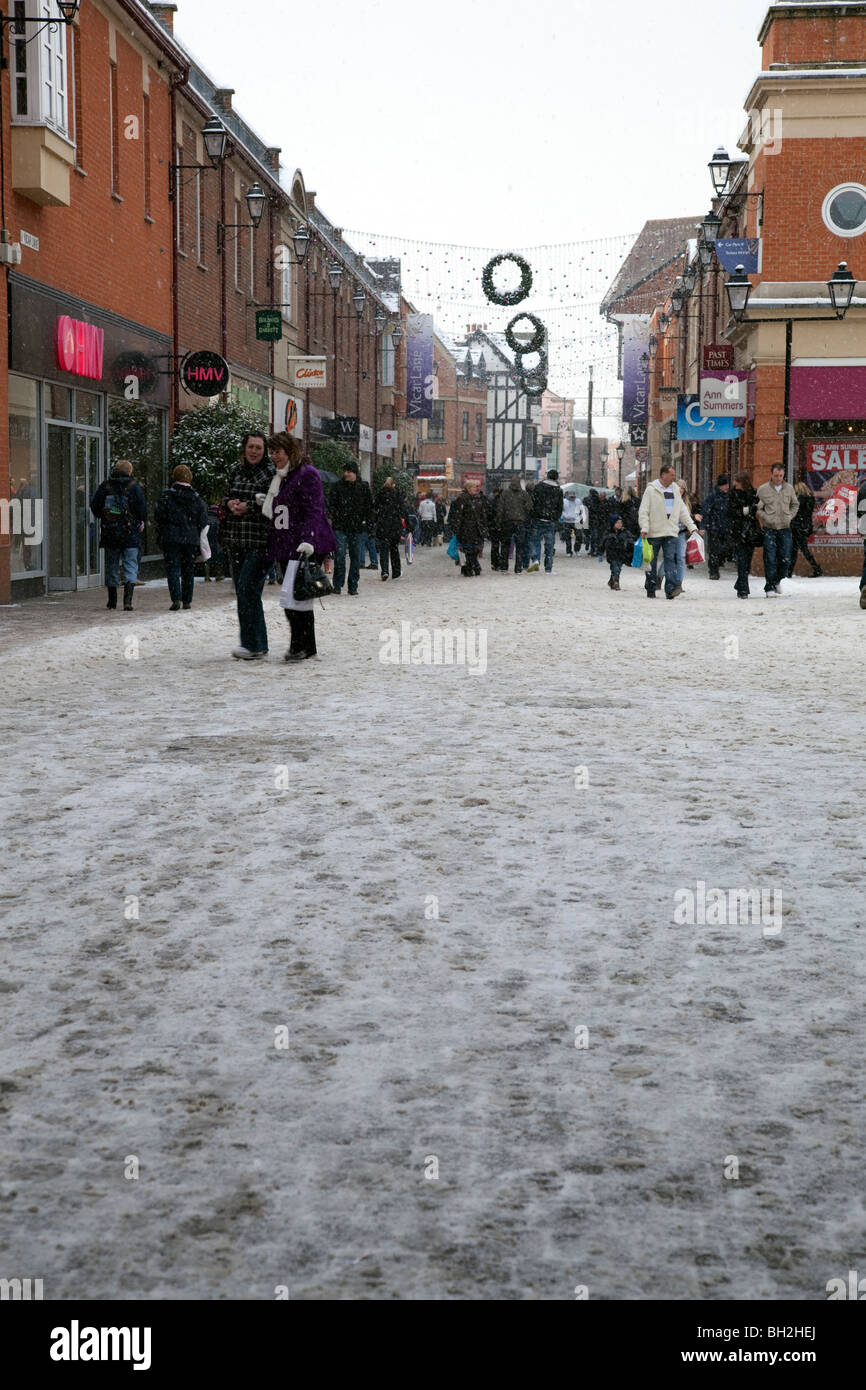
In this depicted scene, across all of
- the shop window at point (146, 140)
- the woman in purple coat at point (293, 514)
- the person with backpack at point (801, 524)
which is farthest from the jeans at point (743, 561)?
the shop window at point (146, 140)

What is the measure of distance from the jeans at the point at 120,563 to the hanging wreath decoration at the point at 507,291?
2084 cm

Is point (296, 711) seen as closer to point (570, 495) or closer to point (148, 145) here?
point (148, 145)

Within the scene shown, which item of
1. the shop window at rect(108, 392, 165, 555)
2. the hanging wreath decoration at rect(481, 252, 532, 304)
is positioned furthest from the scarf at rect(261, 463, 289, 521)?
the hanging wreath decoration at rect(481, 252, 532, 304)

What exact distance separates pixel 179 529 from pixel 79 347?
16.3 feet

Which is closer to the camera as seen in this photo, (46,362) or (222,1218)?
(222,1218)

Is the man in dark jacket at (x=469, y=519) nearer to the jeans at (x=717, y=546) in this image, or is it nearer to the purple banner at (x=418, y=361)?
the jeans at (x=717, y=546)

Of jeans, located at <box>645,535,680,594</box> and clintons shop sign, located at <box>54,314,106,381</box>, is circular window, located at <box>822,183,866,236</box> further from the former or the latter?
clintons shop sign, located at <box>54,314,106,381</box>

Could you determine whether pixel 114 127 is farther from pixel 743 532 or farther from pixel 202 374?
pixel 743 532

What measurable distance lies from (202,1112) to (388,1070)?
1.48 ft

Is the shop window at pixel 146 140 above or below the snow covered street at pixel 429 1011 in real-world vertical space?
above

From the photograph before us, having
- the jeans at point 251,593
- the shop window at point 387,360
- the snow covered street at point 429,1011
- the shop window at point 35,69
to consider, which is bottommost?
→ the snow covered street at point 429,1011

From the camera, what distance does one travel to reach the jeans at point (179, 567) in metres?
18.2
